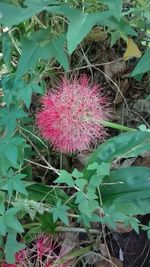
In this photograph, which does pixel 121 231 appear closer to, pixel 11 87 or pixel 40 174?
pixel 40 174

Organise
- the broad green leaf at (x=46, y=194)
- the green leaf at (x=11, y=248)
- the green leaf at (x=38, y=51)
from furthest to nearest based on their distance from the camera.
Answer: the broad green leaf at (x=46, y=194) → the green leaf at (x=11, y=248) → the green leaf at (x=38, y=51)

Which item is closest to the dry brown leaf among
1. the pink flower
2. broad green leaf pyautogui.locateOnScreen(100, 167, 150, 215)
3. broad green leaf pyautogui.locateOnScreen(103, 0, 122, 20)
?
the pink flower

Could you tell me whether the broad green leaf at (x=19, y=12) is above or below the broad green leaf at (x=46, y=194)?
above

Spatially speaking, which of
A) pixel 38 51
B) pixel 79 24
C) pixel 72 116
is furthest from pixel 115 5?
pixel 72 116

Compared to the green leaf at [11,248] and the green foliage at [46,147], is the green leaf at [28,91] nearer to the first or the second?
the green foliage at [46,147]

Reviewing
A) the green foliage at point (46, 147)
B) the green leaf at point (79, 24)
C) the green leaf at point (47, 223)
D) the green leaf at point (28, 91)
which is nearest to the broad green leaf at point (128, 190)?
the green foliage at point (46, 147)

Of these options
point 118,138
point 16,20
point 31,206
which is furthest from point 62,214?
point 16,20

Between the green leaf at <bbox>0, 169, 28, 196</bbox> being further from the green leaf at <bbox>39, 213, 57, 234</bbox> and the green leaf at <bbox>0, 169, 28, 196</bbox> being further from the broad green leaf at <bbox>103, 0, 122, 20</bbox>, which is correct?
the broad green leaf at <bbox>103, 0, 122, 20</bbox>
